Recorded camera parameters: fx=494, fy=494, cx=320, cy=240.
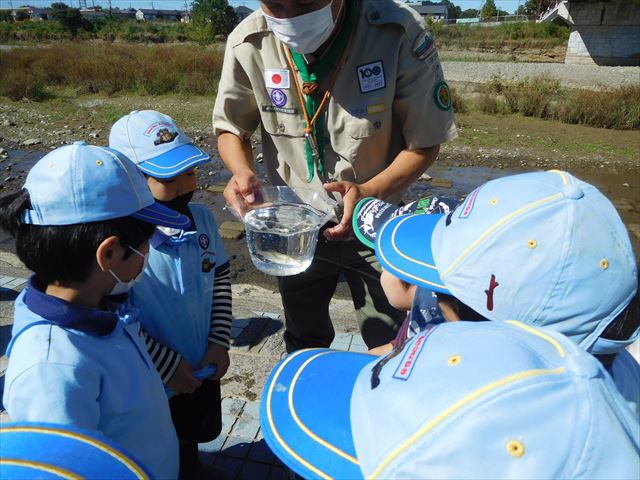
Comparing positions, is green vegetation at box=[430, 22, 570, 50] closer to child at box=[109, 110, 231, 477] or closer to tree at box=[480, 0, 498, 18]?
tree at box=[480, 0, 498, 18]

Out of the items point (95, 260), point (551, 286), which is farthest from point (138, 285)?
point (551, 286)

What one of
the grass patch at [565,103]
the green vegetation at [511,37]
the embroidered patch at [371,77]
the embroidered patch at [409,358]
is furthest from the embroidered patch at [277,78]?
the green vegetation at [511,37]

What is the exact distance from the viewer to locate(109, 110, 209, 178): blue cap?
1.87 meters

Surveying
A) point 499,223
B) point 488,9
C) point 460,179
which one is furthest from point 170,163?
point 488,9

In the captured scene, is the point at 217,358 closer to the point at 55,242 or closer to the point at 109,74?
the point at 55,242

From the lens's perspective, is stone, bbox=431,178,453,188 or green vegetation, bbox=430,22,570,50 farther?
green vegetation, bbox=430,22,570,50

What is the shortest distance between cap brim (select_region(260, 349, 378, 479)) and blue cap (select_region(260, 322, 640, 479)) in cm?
2

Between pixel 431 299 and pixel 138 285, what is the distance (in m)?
1.04

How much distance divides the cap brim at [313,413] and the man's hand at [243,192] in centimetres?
78

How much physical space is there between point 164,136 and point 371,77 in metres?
0.84

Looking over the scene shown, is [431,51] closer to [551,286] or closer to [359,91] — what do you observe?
[359,91]

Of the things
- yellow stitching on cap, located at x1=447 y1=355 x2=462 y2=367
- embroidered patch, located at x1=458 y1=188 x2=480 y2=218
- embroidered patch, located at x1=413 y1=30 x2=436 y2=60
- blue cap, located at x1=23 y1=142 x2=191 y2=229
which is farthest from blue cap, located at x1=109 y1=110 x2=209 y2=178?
yellow stitching on cap, located at x1=447 y1=355 x2=462 y2=367

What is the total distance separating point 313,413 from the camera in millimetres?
1132

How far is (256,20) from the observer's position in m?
1.98
